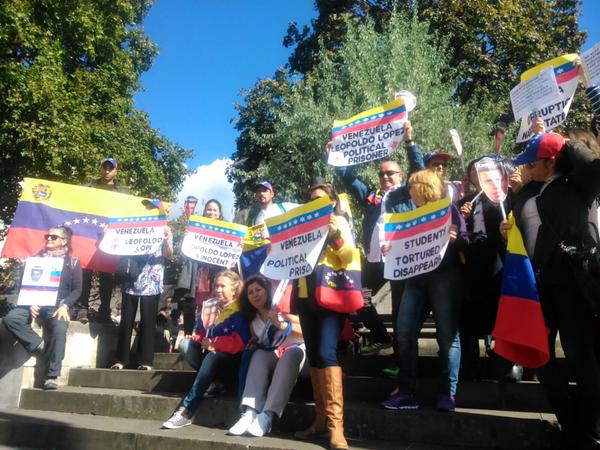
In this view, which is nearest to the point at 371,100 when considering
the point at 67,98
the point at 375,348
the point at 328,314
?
the point at 67,98

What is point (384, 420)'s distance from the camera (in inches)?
168

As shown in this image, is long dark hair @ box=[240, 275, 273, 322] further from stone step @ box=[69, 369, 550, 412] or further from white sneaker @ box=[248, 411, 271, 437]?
white sneaker @ box=[248, 411, 271, 437]

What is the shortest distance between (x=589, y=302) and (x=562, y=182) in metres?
0.81

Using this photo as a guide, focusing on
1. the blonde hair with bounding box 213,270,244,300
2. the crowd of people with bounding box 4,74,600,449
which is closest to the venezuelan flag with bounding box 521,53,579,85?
the crowd of people with bounding box 4,74,600,449

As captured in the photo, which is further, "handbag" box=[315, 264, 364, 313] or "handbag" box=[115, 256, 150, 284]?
"handbag" box=[115, 256, 150, 284]

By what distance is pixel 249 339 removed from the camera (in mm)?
5203

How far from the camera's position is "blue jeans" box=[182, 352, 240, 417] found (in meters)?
5.05

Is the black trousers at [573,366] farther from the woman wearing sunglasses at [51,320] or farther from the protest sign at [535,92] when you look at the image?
the woman wearing sunglasses at [51,320]

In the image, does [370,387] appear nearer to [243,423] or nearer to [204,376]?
[243,423]

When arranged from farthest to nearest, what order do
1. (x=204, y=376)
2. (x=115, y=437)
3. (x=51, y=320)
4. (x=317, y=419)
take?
(x=51, y=320)
(x=204, y=376)
(x=115, y=437)
(x=317, y=419)

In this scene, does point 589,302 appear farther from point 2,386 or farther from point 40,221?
point 40,221

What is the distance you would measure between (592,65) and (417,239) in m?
1.95

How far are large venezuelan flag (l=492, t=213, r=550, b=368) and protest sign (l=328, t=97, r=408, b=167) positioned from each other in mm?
2064

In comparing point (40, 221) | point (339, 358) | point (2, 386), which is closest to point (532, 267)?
point (339, 358)
